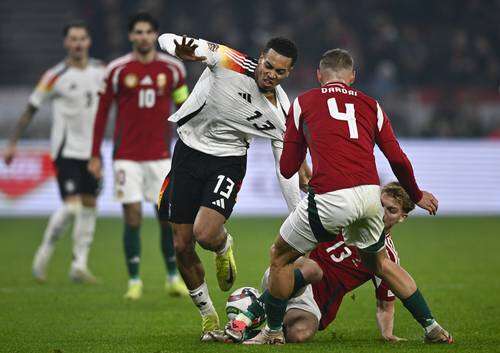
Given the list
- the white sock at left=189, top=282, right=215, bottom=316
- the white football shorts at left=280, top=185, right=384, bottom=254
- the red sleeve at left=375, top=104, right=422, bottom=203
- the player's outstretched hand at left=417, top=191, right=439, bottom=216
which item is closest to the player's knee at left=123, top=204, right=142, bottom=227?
the white sock at left=189, top=282, right=215, bottom=316

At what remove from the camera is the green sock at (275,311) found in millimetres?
6773

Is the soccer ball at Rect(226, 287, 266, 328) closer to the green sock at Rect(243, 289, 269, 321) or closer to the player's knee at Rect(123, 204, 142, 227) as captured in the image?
the green sock at Rect(243, 289, 269, 321)

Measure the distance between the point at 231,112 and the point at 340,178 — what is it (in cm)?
134

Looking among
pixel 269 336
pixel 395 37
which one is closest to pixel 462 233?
pixel 395 37

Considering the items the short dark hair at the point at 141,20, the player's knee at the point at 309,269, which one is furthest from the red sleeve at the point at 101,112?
the player's knee at the point at 309,269

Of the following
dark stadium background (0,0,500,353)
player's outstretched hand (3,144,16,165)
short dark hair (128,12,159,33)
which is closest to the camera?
dark stadium background (0,0,500,353)

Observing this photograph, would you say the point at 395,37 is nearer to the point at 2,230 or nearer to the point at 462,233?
the point at 462,233

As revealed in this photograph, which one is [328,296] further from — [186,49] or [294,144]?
[186,49]

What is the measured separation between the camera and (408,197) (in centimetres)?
710

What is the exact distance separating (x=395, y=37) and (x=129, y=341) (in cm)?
1748

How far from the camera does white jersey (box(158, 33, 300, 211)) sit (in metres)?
7.39

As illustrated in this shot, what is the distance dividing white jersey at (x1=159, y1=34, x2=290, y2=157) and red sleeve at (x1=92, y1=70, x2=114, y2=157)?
2.79m

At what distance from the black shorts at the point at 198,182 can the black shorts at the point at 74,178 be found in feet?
14.0

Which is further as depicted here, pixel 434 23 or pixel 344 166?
pixel 434 23
